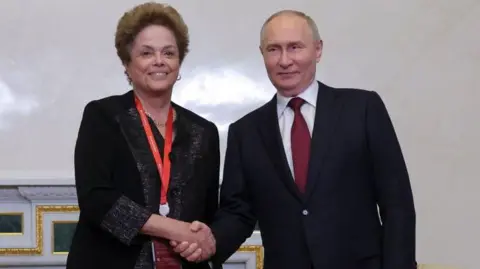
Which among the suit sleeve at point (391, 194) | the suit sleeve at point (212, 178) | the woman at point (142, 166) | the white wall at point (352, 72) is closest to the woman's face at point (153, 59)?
the woman at point (142, 166)

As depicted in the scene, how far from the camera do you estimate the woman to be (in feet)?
6.81

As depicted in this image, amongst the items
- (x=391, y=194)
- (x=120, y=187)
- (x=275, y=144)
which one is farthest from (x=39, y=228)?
(x=391, y=194)

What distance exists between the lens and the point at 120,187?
2111 mm

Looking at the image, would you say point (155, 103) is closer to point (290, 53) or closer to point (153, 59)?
point (153, 59)

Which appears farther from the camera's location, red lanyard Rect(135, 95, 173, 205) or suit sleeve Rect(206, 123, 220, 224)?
suit sleeve Rect(206, 123, 220, 224)

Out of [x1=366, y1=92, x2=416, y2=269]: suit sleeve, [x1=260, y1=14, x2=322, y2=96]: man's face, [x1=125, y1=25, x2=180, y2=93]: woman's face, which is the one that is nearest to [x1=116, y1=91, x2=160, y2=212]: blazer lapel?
[x1=125, y1=25, x2=180, y2=93]: woman's face

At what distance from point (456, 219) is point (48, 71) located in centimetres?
185

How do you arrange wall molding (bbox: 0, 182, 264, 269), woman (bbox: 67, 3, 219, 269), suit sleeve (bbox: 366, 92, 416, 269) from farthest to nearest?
wall molding (bbox: 0, 182, 264, 269)
woman (bbox: 67, 3, 219, 269)
suit sleeve (bbox: 366, 92, 416, 269)

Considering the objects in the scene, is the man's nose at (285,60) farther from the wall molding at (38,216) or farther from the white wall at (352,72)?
the wall molding at (38,216)

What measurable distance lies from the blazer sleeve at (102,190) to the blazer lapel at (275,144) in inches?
14.8

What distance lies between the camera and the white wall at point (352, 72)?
3.15 metres

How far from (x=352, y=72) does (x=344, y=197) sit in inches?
51.6

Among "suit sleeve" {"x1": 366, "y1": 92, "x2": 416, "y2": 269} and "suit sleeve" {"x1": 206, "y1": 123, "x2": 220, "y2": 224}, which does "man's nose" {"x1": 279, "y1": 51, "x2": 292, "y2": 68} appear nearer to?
"suit sleeve" {"x1": 366, "y1": 92, "x2": 416, "y2": 269}

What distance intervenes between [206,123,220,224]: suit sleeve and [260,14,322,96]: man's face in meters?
0.31
